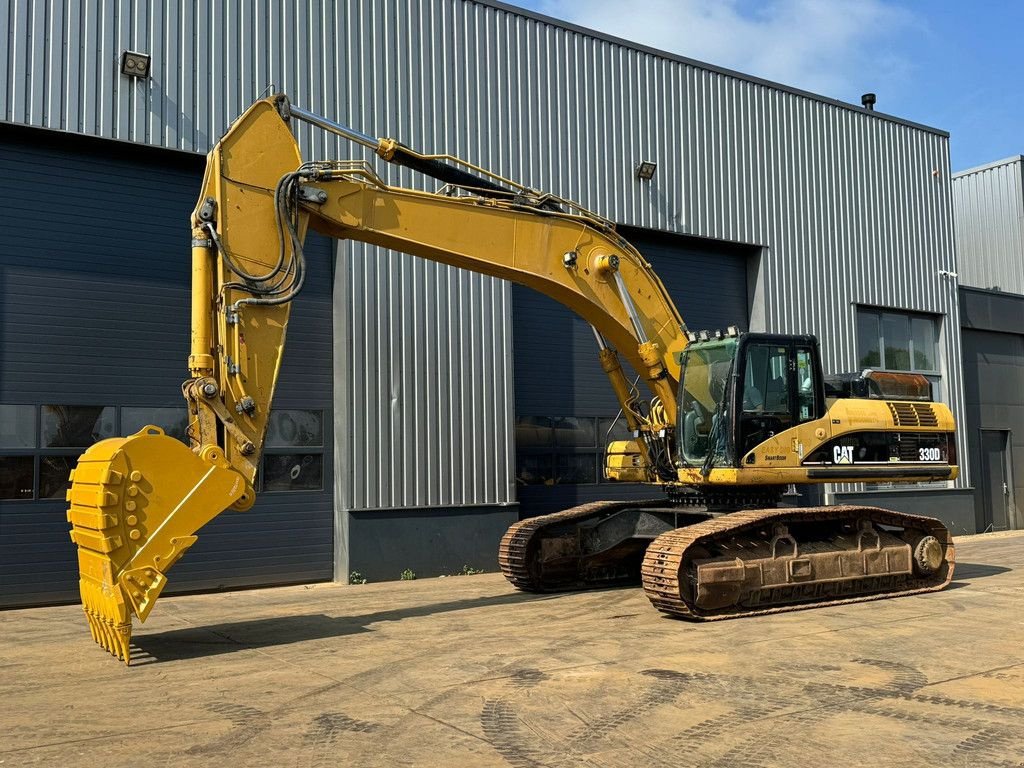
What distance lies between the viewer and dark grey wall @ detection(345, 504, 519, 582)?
48.9 feet

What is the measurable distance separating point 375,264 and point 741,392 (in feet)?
21.3

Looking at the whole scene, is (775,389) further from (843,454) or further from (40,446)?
(40,446)

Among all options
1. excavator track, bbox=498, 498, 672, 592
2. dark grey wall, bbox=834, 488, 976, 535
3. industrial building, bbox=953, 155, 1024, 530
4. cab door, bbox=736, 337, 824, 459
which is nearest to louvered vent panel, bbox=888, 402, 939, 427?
cab door, bbox=736, 337, 824, 459

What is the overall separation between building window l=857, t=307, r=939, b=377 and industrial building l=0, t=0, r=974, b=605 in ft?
3.12

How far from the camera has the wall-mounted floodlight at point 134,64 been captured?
13.5 m

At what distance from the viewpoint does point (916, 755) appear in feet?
18.7

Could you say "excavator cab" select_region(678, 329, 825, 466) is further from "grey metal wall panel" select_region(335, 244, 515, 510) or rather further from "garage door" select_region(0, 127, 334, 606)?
"garage door" select_region(0, 127, 334, 606)

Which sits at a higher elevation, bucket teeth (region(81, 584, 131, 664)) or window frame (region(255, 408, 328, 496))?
window frame (region(255, 408, 328, 496))

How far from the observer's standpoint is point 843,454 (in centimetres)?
1224

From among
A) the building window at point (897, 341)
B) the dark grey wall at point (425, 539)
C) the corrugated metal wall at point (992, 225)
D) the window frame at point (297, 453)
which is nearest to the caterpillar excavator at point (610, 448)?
the dark grey wall at point (425, 539)

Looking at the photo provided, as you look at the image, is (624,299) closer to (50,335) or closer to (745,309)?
(50,335)

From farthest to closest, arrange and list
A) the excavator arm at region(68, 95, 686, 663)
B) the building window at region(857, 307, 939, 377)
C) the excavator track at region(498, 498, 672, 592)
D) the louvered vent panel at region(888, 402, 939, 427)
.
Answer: the building window at region(857, 307, 939, 377), the louvered vent panel at region(888, 402, 939, 427), the excavator track at region(498, 498, 672, 592), the excavator arm at region(68, 95, 686, 663)

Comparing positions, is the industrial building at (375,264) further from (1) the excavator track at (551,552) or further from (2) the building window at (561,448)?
(1) the excavator track at (551,552)

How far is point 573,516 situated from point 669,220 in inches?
309
